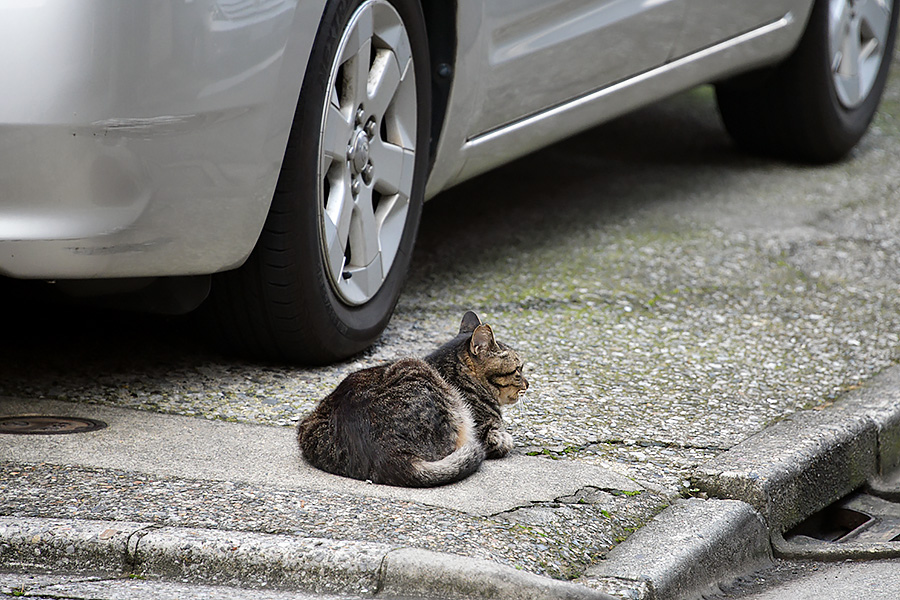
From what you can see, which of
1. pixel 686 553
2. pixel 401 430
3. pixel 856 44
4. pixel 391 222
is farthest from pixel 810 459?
pixel 856 44

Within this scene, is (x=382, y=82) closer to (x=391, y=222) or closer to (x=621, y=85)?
(x=391, y=222)

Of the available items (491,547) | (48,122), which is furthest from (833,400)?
(48,122)

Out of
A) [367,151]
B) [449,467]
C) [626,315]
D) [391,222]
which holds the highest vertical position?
[367,151]

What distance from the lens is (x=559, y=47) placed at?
4.07 meters

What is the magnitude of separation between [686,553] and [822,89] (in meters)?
3.60

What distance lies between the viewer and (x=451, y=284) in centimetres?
442

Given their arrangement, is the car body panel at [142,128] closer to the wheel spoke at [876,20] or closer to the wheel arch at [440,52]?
the wheel arch at [440,52]

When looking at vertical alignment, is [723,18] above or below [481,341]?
above

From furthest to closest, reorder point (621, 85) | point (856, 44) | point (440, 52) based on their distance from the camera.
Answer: point (856, 44) < point (621, 85) < point (440, 52)

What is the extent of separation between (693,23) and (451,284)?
1428mm

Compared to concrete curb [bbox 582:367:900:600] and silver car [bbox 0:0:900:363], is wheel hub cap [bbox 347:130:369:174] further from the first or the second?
concrete curb [bbox 582:367:900:600]

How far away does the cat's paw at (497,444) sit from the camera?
2.96 metres

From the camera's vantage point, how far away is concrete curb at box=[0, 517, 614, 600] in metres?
2.31

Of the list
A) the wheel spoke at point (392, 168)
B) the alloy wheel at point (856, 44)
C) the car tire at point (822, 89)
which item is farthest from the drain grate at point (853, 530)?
the alloy wheel at point (856, 44)
